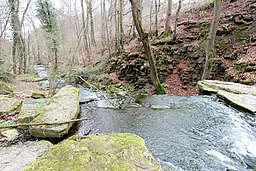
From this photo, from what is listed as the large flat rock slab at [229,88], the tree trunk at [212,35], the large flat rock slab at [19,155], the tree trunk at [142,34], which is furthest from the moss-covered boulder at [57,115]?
the tree trunk at [212,35]

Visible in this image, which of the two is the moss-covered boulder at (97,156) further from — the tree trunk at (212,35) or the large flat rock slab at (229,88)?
the tree trunk at (212,35)

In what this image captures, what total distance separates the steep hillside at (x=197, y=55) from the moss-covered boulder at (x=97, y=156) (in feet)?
23.9

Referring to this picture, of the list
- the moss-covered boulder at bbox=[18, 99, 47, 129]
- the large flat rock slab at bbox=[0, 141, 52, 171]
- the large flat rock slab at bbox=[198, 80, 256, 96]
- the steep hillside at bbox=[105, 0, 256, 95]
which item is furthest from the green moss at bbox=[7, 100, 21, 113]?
the steep hillside at bbox=[105, 0, 256, 95]

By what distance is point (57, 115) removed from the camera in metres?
4.14

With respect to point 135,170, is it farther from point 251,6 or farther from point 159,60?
point 251,6

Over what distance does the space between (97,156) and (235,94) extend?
212 inches

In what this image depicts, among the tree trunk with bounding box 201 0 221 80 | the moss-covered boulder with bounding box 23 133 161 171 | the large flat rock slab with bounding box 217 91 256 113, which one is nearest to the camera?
the moss-covered boulder with bounding box 23 133 161 171

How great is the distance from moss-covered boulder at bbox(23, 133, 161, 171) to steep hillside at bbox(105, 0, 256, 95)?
7.28 metres

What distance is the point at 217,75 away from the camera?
9.47 meters

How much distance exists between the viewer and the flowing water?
3.01 metres

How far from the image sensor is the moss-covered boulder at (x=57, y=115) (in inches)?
144

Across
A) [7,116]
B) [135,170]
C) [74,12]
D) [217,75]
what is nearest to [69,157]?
[135,170]

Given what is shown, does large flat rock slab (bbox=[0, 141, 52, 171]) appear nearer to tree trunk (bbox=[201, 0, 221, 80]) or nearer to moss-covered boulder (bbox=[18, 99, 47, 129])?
moss-covered boulder (bbox=[18, 99, 47, 129])

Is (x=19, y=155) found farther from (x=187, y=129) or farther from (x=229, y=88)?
(x=229, y=88)
